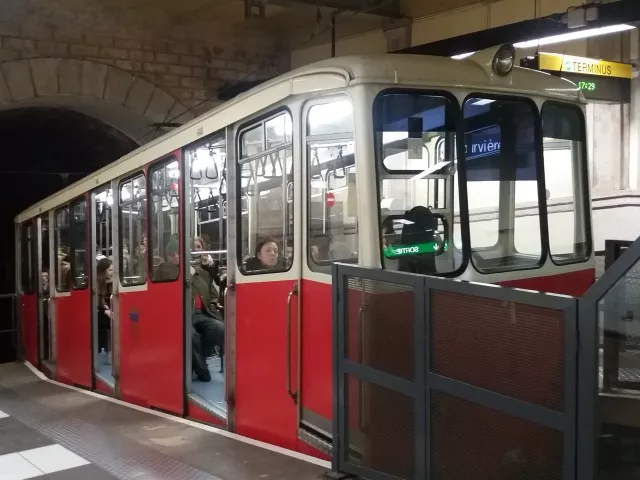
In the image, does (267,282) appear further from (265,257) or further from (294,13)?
(294,13)

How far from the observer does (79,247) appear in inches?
342

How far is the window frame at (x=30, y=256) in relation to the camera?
11.1m

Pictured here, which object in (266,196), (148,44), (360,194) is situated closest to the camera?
(360,194)

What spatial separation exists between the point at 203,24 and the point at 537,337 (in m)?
11.7

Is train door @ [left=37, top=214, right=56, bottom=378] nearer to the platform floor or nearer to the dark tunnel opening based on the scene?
the dark tunnel opening

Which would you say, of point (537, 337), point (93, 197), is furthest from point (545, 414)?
point (93, 197)

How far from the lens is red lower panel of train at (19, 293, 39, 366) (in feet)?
37.4

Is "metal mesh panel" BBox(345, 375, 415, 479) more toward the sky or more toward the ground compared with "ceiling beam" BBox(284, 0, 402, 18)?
more toward the ground

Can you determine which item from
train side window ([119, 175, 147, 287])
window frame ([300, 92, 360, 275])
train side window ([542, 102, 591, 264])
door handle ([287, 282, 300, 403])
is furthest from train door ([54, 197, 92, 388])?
train side window ([542, 102, 591, 264])

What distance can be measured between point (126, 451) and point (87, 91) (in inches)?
351

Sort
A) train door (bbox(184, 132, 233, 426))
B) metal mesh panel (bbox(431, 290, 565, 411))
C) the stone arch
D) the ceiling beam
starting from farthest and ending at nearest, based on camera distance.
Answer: the stone arch, the ceiling beam, train door (bbox(184, 132, 233, 426)), metal mesh panel (bbox(431, 290, 565, 411))

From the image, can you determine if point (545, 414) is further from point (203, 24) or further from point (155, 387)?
point (203, 24)

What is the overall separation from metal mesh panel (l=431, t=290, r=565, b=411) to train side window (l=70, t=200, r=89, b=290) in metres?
6.40

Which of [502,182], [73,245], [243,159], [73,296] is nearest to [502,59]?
[502,182]
